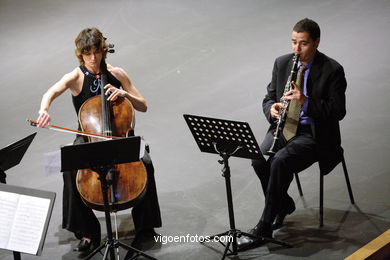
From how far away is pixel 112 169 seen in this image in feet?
12.3

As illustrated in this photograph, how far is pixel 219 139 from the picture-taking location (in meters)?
3.67

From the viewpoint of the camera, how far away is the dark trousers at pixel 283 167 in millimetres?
3930

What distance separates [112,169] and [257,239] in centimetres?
107

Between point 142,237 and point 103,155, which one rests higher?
point 103,155

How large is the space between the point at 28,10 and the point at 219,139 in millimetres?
7722

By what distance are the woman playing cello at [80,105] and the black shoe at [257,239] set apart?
2.15 feet

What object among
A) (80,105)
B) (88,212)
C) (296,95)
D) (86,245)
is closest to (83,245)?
(86,245)

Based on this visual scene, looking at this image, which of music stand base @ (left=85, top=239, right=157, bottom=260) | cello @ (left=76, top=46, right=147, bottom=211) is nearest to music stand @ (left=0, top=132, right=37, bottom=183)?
cello @ (left=76, top=46, right=147, bottom=211)

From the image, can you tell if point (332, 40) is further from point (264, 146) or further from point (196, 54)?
point (264, 146)

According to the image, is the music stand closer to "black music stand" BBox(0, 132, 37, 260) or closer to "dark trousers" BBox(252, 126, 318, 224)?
"black music stand" BBox(0, 132, 37, 260)

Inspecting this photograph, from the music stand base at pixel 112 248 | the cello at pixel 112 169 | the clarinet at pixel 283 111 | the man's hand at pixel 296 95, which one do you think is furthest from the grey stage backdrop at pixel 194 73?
the man's hand at pixel 296 95

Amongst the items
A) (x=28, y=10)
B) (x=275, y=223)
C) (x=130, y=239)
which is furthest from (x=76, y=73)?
(x=28, y=10)

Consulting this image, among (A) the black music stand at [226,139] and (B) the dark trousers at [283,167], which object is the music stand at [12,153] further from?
(B) the dark trousers at [283,167]

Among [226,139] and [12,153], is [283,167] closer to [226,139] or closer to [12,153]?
[226,139]
